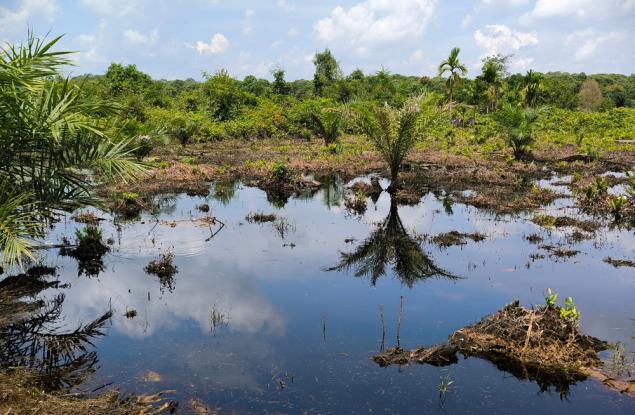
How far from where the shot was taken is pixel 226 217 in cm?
1620

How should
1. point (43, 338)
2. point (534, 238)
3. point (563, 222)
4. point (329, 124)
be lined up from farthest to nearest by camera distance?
1. point (329, 124)
2. point (563, 222)
3. point (534, 238)
4. point (43, 338)

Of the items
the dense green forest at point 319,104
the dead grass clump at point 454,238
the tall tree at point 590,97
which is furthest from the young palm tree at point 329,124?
the tall tree at point 590,97

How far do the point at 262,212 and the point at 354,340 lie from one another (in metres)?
9.25

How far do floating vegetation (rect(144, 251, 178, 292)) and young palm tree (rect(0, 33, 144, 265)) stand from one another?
2171 mm

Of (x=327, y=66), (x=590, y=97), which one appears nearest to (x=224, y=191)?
(x=327, y=66)

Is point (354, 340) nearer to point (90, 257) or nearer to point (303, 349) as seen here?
point (303, 349)

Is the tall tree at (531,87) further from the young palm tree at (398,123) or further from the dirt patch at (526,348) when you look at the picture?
the dirt patch at (526,348)

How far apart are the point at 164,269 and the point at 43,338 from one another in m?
3.27

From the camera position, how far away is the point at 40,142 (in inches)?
346

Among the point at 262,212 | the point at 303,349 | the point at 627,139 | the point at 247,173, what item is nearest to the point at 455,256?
the point at 303,349

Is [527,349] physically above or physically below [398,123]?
below

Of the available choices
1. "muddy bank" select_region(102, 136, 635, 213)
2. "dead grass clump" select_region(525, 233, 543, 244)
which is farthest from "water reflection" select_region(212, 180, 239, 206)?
"dead grass clump" select_region(525, 233, 543, 244)

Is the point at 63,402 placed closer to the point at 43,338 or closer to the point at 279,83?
A: the point at 43,338

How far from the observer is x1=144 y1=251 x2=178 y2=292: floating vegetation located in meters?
10.7
